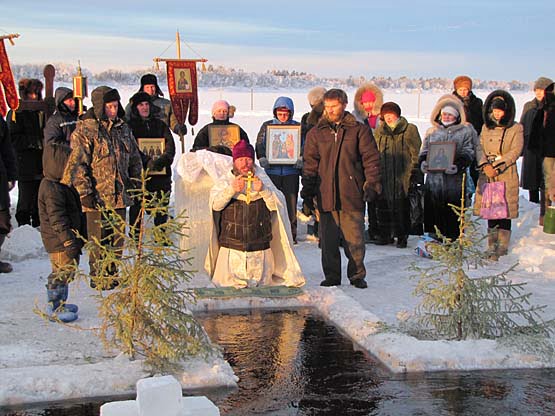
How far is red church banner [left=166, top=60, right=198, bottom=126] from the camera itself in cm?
1227

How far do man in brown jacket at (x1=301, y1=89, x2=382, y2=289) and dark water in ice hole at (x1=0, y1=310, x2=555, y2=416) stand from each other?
1.76 meters

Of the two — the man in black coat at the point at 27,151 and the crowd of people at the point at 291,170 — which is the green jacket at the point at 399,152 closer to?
the crowd of people at the point at 291,170

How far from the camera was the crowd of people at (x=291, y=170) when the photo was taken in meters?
7.62

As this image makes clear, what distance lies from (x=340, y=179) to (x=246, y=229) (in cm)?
103

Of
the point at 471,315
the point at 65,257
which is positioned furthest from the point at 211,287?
the point at 471,315

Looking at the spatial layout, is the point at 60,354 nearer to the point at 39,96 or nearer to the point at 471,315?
the point at 471,315

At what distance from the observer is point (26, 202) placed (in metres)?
11.3

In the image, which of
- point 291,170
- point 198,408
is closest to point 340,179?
point 291,170

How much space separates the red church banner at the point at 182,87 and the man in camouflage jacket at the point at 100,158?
14.1 ft

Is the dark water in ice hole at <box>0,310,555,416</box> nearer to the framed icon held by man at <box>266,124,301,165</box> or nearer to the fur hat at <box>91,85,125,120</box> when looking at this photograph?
the fur hat at <box>91,85,125,120</box>

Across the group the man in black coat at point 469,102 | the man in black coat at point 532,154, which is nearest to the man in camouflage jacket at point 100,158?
the man in black coat at point 469,102

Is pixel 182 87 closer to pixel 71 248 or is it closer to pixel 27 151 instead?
pixel 27 151

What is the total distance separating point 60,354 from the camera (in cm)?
609

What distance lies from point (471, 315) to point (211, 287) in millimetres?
2796
